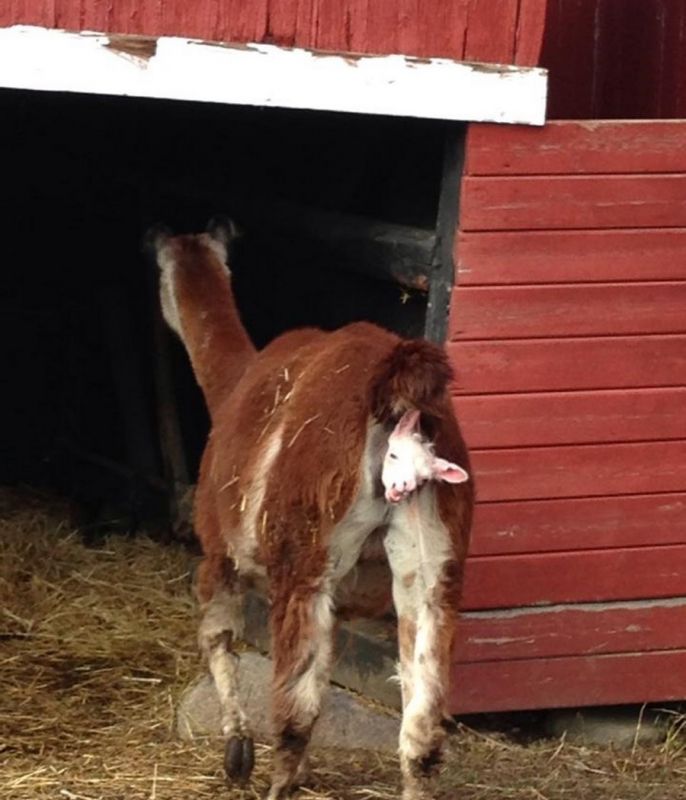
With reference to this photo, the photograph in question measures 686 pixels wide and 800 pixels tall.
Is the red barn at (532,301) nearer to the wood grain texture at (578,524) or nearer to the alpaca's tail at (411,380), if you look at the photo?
the wood grain texture at (578,524)

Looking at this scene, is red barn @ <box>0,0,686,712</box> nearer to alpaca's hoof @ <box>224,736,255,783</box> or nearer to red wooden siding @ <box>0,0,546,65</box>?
red wooden siding @ <box>0,0,546,65</box>

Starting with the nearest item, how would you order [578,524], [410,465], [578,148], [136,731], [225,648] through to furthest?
[410,465] → [225,648] → [578,148] → [578,524] → [136,731]

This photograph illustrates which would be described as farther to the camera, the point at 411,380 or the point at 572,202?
the point at 572,202

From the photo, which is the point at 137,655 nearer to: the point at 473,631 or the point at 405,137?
the point at 473,631

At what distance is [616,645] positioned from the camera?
265 inches

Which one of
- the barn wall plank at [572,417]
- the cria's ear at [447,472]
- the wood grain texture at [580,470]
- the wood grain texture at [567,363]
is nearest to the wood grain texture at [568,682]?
the wood grain texture at [580,470]

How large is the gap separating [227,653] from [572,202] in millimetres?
1883

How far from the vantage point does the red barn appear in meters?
5.87

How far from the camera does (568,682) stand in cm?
669

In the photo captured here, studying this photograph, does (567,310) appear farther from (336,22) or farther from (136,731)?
(136,731)

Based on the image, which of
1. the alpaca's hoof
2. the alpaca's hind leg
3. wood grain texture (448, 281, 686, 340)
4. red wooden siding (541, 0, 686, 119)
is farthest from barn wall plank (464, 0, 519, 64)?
the alpaca's hoof

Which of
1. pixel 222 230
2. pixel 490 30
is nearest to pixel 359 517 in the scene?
pixel 490 30

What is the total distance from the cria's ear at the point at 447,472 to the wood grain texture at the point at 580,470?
135cm

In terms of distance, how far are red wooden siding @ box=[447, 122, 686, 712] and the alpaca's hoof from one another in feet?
3.08
